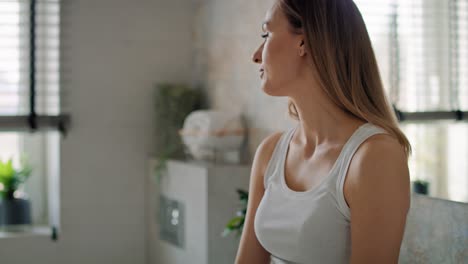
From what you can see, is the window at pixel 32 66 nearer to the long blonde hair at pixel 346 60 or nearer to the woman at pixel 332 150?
the woman at pixel 332 150

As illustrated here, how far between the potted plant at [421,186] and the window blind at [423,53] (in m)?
0.19

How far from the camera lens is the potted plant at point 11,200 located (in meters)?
3.39

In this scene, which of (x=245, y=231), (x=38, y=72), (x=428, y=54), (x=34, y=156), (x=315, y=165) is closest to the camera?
(x=315, y=165)

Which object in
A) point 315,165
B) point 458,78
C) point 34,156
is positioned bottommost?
point 34,156

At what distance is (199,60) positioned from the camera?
11.5ft

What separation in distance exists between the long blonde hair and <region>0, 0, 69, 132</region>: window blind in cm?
222

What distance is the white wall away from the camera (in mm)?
3385

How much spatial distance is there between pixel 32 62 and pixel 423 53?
2.20 meters

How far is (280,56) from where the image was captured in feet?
4.90

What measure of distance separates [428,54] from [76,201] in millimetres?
2212

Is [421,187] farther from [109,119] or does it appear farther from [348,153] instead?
[109,119]

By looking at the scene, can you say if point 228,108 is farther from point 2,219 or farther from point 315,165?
point 315,165

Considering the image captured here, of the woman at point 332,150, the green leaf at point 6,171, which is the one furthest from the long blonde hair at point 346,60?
the green leaf at point 6,171

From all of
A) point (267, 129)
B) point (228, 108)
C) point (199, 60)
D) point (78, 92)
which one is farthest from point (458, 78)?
point (78, 92)
